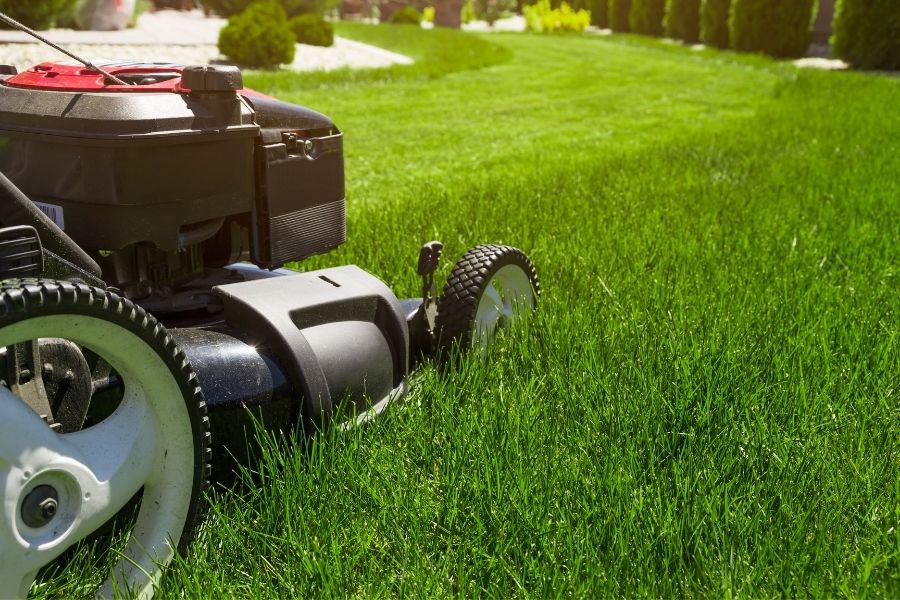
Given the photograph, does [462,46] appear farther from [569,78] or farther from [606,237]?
[606,237]

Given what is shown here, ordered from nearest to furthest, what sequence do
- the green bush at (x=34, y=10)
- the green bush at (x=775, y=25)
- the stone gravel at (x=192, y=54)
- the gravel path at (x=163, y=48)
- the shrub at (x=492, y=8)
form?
the stone gravel at (x=192, y=54) < the gravel path at (x=163, y=48) < the green bush at (x=34, y=10) < the green bush at (x=775, y=25) < the shrub at (x=492, y=8)

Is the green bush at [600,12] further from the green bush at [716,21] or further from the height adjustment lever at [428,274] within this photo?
the height adjustment lever at [428,274]

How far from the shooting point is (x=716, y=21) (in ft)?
62.4

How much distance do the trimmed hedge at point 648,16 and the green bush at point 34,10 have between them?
46.9ft

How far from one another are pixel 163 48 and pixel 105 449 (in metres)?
11.8

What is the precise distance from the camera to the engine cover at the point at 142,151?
6.36 ft

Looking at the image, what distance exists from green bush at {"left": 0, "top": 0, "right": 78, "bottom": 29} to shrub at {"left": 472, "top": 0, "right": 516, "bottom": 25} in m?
20.3

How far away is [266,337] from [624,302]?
1337mm

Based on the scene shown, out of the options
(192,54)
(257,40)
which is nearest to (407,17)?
(192,54)

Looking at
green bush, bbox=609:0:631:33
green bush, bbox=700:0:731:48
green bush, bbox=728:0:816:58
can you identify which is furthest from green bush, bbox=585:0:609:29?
green bush, bbox=728:0:816:58

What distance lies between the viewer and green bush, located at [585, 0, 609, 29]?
28.0 metres

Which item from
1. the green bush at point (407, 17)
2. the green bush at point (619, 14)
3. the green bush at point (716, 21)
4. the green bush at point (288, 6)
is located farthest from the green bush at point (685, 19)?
the green bush at point (288, 6)

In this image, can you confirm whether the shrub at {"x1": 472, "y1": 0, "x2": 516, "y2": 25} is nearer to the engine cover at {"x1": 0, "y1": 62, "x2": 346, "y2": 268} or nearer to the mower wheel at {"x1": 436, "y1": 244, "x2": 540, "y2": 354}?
the mower wheel at {"x1": 436, "y1": 244, "x2": 540, "y2": 354}

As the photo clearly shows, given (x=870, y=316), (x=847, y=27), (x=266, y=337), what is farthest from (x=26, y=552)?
(x=847, y=27)
